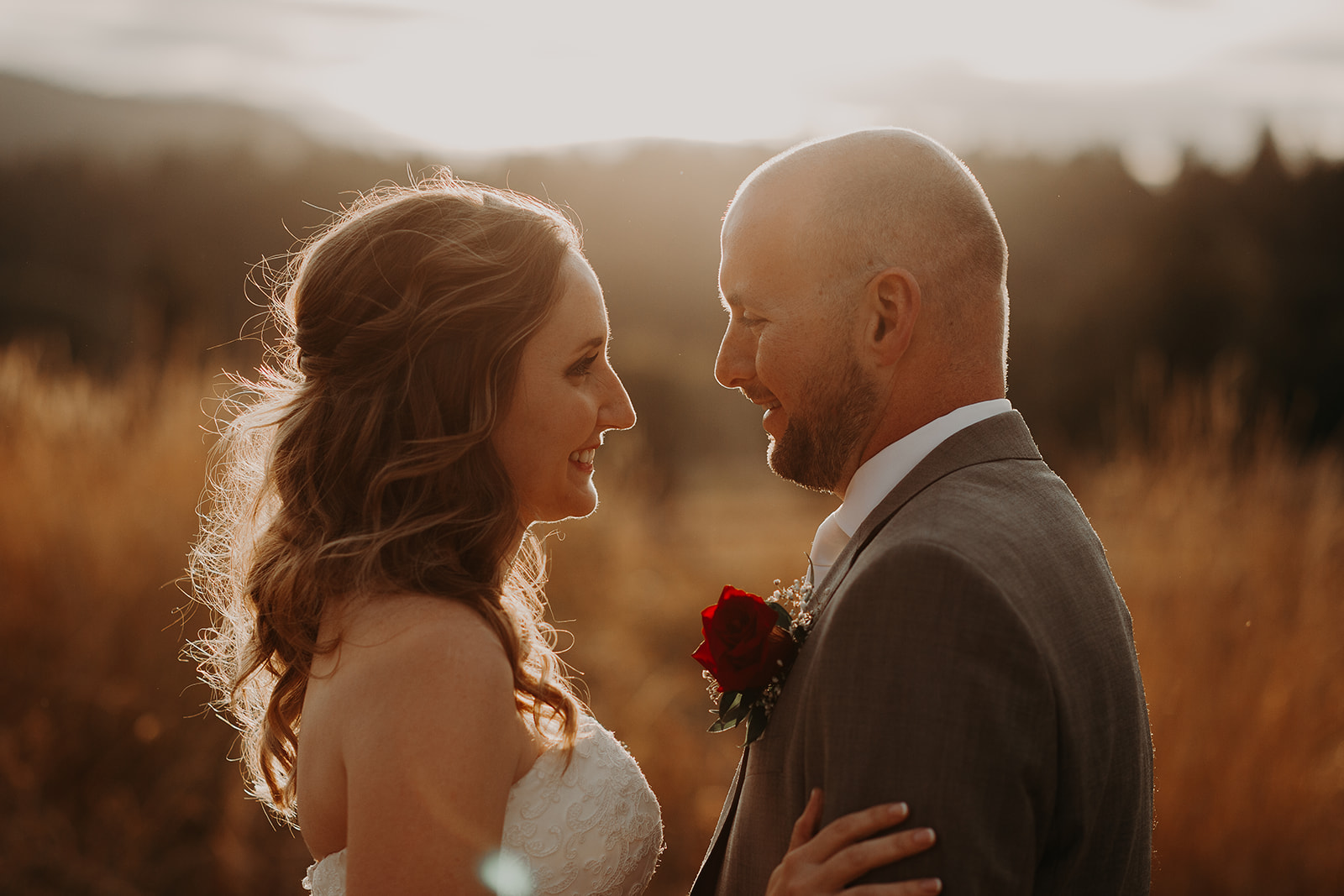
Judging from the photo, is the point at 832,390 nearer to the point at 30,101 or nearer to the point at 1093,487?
the point at 1093,487

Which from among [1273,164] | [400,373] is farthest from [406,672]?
[1273,164]

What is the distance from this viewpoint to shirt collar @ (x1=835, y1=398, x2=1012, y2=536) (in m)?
2.40

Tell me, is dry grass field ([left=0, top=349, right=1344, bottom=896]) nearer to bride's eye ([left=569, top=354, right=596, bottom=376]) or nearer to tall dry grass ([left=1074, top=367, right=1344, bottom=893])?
tall dry grass ([left=1074, top=367, right=1344, bottom=893])

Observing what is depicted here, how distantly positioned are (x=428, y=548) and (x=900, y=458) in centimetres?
122

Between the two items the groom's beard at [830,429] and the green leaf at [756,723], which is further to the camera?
the groom's beard at [830,429]

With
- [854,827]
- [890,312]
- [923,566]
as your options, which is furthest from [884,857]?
[890,312]

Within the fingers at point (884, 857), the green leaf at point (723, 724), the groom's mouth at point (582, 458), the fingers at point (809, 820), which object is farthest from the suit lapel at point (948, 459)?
the groom's mouth at point (582, 458)

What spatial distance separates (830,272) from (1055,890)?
4.93ft

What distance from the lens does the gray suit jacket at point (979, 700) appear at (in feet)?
5.98

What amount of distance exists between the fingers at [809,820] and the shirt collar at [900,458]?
70 centimetres

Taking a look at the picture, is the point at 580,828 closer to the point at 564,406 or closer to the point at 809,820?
the point at 809,820

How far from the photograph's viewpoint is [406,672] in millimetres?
2236

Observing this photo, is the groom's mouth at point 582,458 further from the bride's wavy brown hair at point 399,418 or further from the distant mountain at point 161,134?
the distant mountain at point 161,134

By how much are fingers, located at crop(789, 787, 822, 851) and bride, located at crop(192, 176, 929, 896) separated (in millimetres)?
716
